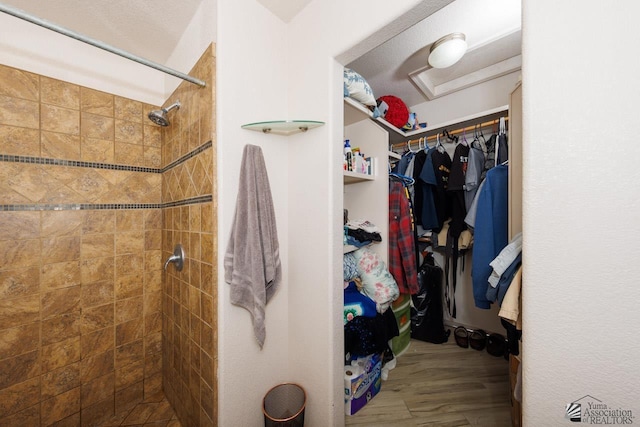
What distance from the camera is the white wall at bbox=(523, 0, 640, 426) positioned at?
463 mm

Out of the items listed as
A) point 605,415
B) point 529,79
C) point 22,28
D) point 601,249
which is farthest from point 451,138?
point 22,28

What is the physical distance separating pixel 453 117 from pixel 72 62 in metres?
2.77

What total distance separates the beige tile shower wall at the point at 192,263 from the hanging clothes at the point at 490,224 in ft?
4.16

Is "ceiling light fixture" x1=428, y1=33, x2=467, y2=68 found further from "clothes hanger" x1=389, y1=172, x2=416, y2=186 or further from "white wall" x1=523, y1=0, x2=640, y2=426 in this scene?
"white wall" x1=523, y1=0, x2=640, y2=426

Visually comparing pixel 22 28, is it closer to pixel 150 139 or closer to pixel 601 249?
pixel 150 139

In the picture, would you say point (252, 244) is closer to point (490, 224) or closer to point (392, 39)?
point (490, 224)

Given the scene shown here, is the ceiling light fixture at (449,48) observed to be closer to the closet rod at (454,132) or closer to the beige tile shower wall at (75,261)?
the closet rod at (454,132)

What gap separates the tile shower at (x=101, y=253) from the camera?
43.2 inches

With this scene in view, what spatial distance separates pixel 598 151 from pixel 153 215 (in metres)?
2.04

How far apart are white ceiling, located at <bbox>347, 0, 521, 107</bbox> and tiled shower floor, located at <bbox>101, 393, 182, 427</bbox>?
2.58m

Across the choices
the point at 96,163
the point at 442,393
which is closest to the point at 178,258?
the point at 96,163

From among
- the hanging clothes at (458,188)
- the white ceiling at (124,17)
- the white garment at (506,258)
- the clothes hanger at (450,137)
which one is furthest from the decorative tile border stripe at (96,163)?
the clothes hanger at (450,137)

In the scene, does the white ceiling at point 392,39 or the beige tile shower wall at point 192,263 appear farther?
the white ceiling at point 392,39

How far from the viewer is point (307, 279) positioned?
3.63 feet
